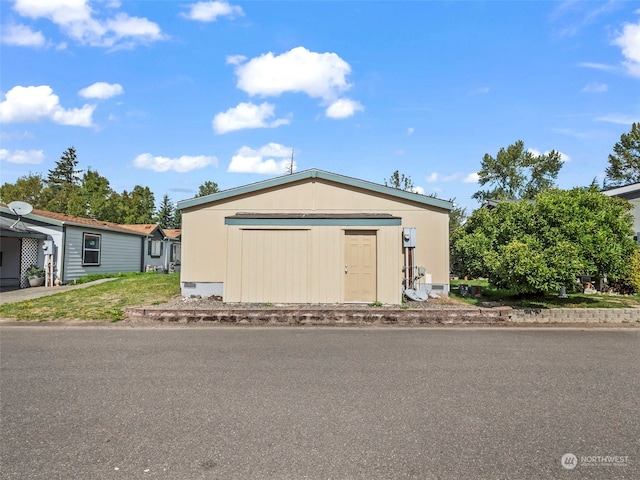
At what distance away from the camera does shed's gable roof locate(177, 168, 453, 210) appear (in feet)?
38.7

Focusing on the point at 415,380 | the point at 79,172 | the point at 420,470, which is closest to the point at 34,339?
the point at 415,380

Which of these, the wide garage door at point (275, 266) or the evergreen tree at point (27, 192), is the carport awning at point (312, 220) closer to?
the wide garage door at point (275, 266)

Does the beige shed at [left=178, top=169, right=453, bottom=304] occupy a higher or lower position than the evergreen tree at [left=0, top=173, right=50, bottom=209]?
lower

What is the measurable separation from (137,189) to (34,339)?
121 ft

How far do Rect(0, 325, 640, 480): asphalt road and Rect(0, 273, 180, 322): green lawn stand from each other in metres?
2.63

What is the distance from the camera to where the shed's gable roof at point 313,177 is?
38.7 feet

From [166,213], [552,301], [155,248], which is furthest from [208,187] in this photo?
[552,301]

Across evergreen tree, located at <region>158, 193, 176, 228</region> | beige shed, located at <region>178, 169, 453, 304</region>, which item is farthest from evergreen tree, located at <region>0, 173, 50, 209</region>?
beige shed, located at <region>178, 169, 453, 304</region>

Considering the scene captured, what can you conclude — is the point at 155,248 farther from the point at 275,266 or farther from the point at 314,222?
the point at 314,222

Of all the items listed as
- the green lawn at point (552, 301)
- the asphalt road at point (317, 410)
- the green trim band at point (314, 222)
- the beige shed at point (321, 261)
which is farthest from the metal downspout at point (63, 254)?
the green lawn at point (552, 301)

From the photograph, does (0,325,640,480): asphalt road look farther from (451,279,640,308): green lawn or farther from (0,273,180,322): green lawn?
(451,279,640,308): green lawn

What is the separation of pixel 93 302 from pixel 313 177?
284 inches

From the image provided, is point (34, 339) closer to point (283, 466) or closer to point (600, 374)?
point (283, 466)

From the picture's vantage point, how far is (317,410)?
→ 374 cm
